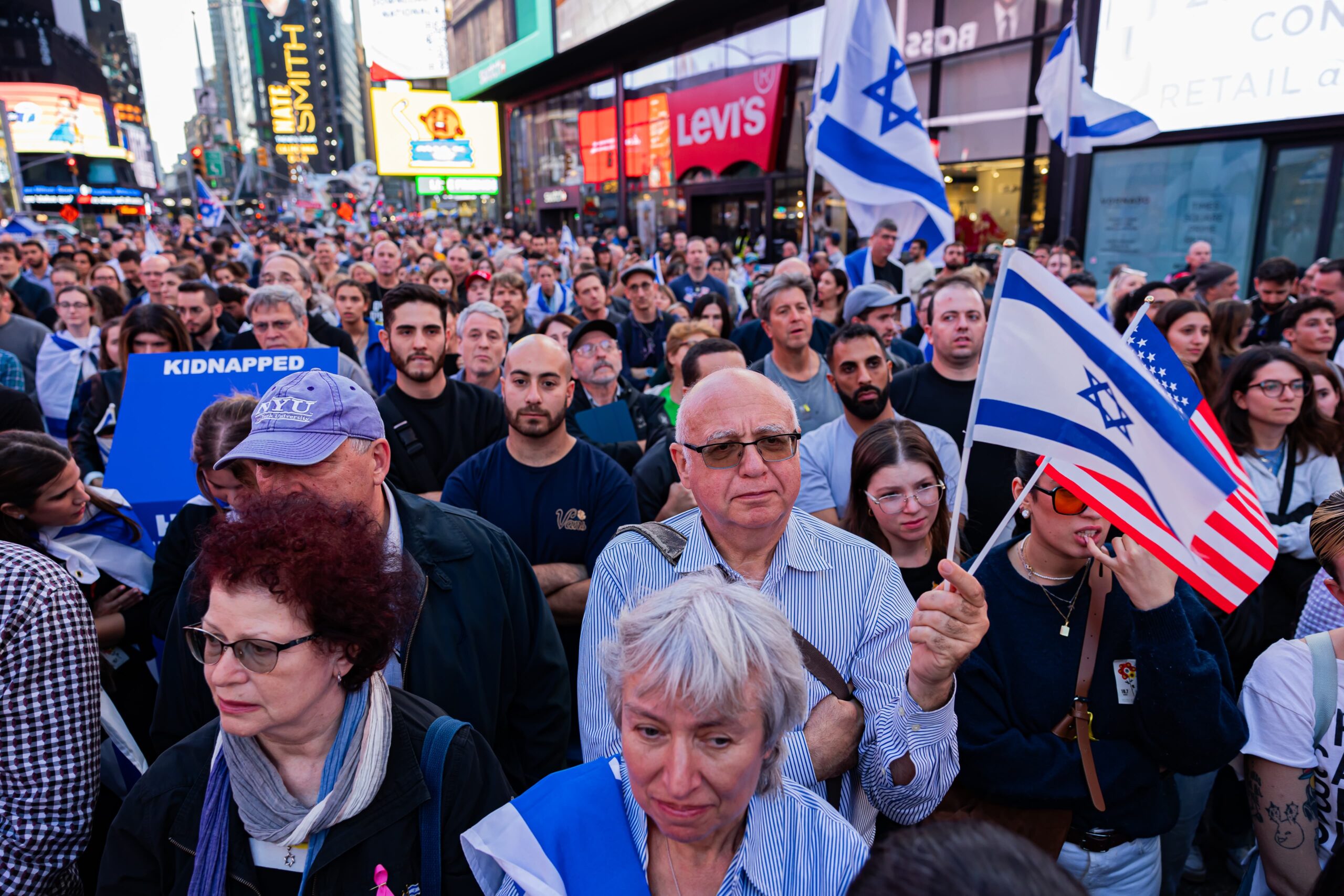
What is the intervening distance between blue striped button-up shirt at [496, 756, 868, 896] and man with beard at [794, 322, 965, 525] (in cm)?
217

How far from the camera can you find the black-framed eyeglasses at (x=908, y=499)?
319cm

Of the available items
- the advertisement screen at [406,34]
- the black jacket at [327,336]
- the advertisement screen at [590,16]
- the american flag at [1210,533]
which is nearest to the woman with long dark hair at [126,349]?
the black jacket at [327,336]

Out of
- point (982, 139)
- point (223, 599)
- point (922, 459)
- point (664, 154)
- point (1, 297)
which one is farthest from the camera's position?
point (664, 154)

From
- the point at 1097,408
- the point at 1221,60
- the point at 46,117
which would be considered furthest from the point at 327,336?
the point at 46,117

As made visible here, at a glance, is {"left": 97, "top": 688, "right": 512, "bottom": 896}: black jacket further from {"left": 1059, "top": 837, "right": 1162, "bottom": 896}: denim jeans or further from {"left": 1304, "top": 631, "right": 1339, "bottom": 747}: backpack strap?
{"left": 1304, "top": 631, "right": 1339, "bottom": 747}: backpack strap

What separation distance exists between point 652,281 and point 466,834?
717cm

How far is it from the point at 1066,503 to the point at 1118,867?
1041 millimetres

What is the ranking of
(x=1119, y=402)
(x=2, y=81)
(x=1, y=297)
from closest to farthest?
(x=1119, y=402) → (x=1, y=297) → (x=2, y=81)

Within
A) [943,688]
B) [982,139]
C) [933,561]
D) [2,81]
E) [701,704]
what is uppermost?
[2,81]

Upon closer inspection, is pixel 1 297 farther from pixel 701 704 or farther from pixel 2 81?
pixel 2 81

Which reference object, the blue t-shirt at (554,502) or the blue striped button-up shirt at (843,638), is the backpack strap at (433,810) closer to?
the blue striped button-up shirt at (843,638)

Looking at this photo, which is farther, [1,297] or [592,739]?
[1,297]

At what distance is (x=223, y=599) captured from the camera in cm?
174

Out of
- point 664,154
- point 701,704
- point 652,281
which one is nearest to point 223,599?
point 701,704
